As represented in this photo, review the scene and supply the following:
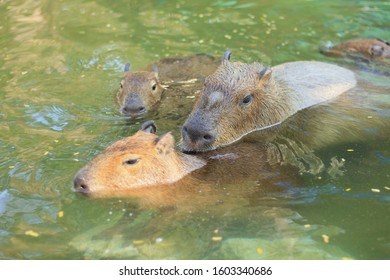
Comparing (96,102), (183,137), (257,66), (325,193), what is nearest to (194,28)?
(96,102)

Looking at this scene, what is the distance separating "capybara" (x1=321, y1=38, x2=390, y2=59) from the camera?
982 cm

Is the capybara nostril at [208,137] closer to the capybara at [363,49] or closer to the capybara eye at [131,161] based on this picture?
the capybara eye at [131,161]

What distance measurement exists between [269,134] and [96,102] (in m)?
2.64

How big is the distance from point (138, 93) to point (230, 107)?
1.91 metres

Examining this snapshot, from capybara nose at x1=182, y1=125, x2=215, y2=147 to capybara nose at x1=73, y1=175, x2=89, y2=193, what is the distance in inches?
53.6

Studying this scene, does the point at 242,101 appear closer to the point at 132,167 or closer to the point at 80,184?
the point at 132,167

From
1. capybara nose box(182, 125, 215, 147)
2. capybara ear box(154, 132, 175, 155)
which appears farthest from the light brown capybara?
capybara nose box(182, 125, 215, 147)

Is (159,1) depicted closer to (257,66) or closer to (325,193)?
(257,66)

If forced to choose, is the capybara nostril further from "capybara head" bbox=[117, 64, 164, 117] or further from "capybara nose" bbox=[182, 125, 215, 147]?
"capybara head" bbox=[117, 64, 164, 117]

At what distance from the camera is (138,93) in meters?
8.52

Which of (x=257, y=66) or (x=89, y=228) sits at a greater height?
(x=257, y=66)

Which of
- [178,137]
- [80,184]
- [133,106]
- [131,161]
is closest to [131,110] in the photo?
Result: [133,106]

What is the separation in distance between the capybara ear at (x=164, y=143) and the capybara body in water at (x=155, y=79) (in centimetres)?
238

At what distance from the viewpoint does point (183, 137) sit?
21.8 ft
